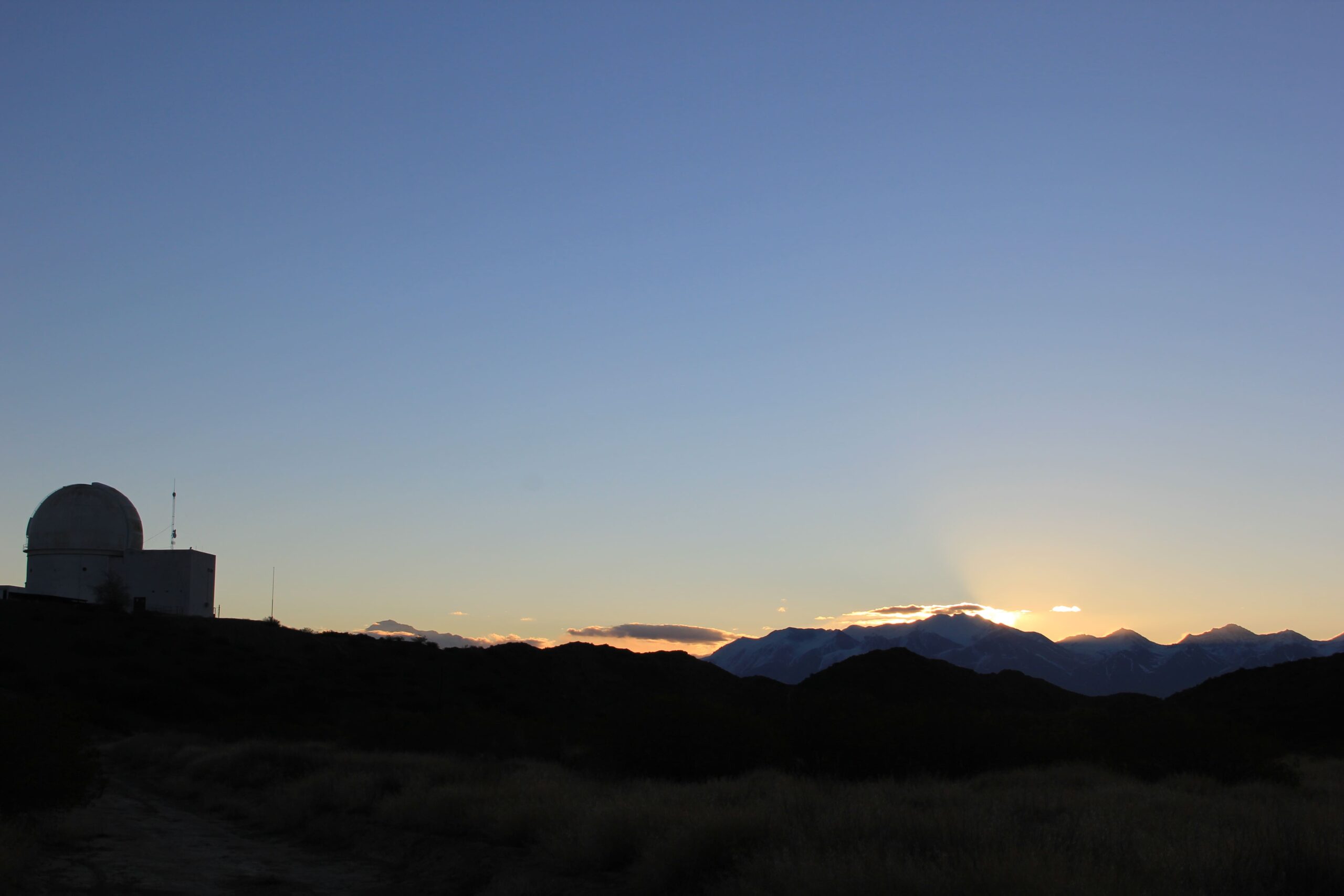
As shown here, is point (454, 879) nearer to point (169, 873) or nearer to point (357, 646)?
point (169, 873)

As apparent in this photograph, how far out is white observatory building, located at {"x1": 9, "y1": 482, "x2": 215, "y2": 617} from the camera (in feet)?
204

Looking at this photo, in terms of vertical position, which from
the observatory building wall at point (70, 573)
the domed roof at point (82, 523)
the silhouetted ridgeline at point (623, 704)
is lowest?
the silhouetted ridgeline at point (623, 704)

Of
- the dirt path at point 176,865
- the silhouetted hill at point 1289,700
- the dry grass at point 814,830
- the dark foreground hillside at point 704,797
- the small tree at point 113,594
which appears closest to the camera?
the dry grass at point 814,830

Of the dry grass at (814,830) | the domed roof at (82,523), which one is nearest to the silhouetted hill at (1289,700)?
the dry grass at (814,830)

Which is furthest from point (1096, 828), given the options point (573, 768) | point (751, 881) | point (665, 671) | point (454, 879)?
point (665, 671)

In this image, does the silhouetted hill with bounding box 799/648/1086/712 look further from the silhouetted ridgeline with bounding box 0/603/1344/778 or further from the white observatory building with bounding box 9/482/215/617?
the white observatory building with bounding box 9/482/215/617

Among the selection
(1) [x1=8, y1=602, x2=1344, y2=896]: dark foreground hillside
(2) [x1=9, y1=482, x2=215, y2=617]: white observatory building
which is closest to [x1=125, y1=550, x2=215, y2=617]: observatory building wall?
(2) [x1=9, y1=482, x2=215, y2=617]: white observatory building

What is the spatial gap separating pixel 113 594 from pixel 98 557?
4005 mm

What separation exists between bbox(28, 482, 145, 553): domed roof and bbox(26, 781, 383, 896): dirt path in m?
51.0

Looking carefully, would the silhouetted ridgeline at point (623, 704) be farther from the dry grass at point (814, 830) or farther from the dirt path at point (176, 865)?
the dirt path at point (176, 865)

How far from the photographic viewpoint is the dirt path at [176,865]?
38.8ft

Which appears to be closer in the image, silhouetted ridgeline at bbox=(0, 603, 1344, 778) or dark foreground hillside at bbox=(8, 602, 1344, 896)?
dark foreground hillside at bbox=(8, 602, 1344, 896)

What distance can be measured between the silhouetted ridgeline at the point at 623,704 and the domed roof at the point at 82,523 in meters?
6.24

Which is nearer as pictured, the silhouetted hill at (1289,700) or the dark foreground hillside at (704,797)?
the dark foreground hillside at (704,797)
